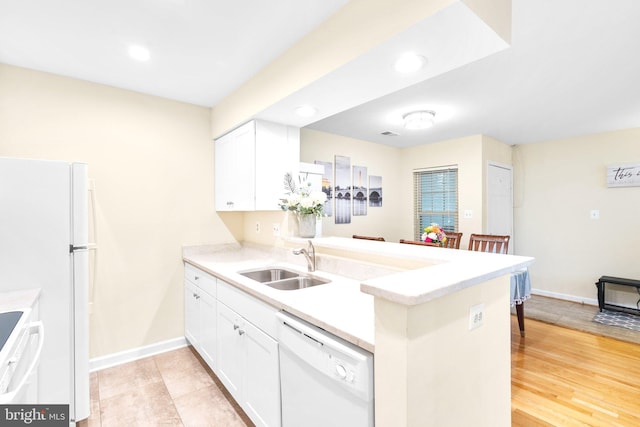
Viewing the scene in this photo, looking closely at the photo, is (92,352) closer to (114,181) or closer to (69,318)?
(69,318)

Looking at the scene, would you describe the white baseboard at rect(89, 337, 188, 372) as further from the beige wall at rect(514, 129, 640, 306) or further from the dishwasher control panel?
the beige wall at rect(514, 129, 640, 306)

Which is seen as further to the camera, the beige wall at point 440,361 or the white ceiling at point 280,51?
the white ceiling at point 280,51

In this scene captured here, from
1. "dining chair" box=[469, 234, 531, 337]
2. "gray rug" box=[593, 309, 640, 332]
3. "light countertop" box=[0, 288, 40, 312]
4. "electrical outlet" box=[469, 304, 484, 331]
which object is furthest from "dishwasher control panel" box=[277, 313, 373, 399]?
"gray rug" box=[593, 309, 640, 332]

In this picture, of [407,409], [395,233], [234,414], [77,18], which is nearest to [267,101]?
[77,18]

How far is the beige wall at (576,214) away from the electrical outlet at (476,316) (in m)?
4.43

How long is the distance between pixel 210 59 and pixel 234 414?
242 centimetres

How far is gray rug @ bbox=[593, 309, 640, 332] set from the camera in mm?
3379

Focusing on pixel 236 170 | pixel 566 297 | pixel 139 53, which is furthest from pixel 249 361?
pixel 566 297

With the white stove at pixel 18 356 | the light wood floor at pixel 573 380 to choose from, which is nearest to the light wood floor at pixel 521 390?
the light wood floor at pixel 573 380

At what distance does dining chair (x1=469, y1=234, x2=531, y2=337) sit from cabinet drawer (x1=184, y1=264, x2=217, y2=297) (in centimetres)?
234

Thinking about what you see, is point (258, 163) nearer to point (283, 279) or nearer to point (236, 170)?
point (236, 170)

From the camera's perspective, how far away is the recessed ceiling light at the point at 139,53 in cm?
192

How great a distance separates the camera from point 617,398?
208 cm

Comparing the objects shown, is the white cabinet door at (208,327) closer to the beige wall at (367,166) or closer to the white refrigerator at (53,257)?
the white refrigerator at (53,257)
